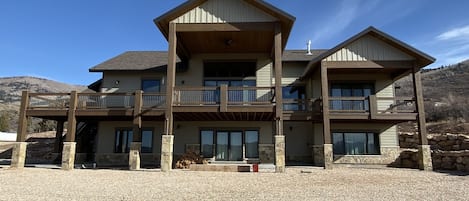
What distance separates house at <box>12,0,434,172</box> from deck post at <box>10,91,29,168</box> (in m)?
0.05

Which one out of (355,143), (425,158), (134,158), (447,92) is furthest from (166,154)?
(447,92)

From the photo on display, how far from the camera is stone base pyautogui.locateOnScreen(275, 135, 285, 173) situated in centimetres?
1442

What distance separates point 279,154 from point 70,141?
1039 centimetres

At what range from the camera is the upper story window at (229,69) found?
1992 cm

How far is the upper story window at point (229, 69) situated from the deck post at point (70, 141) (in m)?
7.65

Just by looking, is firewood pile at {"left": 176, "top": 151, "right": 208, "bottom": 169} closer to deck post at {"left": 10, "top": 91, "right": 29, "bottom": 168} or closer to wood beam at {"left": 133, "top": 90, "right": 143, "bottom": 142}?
wood beam at {"left": 133, "top": 90, "right": 143, "bottom": 142}

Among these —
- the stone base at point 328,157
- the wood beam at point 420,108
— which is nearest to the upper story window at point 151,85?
the stone base at point 328,157

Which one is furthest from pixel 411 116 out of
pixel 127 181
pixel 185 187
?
pixel 127 181

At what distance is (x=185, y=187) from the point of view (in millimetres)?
9742

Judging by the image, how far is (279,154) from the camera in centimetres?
1466

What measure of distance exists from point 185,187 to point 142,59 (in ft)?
46.4

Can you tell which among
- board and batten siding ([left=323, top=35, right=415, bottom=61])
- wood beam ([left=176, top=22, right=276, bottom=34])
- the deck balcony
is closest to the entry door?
the deck balcony

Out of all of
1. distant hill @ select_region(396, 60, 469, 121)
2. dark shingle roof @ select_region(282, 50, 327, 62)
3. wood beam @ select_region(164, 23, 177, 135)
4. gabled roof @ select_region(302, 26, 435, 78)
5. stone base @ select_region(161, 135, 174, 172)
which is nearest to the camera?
stone base @ select_region(161, 135, 174, 172)

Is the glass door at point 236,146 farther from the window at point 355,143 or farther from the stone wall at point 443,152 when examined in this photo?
the stone wall at point 443,152
